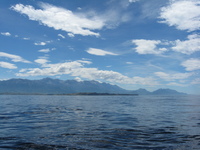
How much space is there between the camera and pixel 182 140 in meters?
20.9

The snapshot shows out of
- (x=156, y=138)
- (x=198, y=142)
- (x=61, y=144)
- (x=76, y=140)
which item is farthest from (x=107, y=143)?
(x=198, y=142)

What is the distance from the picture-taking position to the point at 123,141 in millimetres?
20469

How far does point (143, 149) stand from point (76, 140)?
7923mm

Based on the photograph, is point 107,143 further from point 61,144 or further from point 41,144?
point 41,144

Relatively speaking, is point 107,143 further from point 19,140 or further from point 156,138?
point 19,140

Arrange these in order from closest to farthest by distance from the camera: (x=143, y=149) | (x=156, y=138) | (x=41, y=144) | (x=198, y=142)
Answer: (x=143, y=149)
(x=41, y=144)
(x=198, y=142)
(x=156, y=138)

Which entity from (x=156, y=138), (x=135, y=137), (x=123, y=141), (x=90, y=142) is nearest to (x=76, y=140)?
(x=90, y=142)

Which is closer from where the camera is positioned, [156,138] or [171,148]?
[171,148]

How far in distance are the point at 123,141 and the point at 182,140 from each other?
7.22 m

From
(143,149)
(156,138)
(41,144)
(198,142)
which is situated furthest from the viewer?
(156,138)

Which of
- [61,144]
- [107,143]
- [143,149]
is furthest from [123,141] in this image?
[61,144]

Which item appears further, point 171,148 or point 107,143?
point 107,143

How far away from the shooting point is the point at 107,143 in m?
19.6

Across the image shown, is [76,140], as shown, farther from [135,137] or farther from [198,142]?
[198,142]
